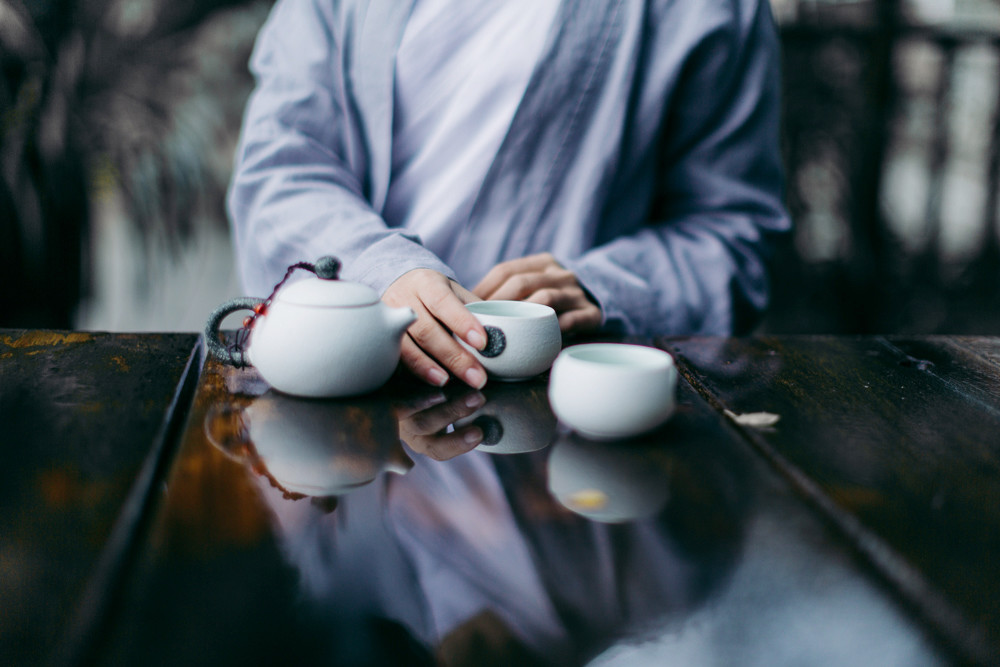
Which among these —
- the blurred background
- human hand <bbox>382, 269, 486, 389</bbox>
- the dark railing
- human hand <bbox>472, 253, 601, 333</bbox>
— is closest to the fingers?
human hand <bbox>472, 253, 601, 333</bbox>

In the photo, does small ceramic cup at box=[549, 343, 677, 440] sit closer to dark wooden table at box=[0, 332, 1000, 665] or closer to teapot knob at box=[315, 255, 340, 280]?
dark wooden table at box=[0, 332, 1000, 665]

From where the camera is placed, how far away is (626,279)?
3.36ft

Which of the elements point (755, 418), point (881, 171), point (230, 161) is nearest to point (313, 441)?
point (755, 418)

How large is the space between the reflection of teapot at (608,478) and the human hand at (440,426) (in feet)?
0.24

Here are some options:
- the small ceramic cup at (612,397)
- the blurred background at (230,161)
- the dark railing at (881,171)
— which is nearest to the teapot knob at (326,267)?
the small ceramic cup at (612,397)

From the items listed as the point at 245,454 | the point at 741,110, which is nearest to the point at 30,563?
the point at 245,454

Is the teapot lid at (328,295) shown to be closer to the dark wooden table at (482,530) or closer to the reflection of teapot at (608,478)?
the dark wooden table at (482,530)

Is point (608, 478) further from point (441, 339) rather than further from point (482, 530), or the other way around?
point (441, 339)

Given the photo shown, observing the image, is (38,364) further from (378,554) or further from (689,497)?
(689,497)

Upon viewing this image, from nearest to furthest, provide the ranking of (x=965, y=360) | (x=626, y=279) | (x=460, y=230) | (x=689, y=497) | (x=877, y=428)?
(x=689, y=497) → (x=877, y=428) → (x=965, y=360) → (x=626, y=279) → (x=460, y=230)

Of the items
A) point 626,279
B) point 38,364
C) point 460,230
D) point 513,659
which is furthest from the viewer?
point 460,230

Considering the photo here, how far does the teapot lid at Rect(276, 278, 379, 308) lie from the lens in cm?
59

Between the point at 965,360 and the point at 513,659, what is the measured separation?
0.79 metres

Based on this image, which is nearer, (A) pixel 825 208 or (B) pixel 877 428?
(B) pixel 877 428
